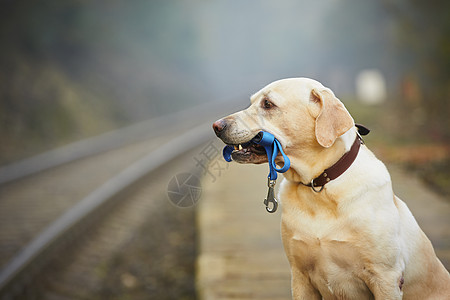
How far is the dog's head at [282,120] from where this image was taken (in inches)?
81.4

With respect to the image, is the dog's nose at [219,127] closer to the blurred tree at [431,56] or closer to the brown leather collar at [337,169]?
the brown leather collar at [337,169]

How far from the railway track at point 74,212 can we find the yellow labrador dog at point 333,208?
3451 millimetres

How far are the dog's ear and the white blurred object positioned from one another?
58.0ft

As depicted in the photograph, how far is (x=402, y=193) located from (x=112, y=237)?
4103 millimetres

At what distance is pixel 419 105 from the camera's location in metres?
11.7

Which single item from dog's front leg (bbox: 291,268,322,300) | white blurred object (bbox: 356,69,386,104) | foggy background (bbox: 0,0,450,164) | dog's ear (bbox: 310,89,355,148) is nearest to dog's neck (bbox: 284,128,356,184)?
dog's ear (bbox: 310,89,355,148)

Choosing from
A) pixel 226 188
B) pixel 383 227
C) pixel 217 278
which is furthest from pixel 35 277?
pixel 383 227

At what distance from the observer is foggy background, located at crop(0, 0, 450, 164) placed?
11.7 metres

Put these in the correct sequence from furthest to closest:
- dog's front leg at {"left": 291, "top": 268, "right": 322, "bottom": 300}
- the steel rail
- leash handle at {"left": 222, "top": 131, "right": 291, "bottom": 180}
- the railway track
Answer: the steel rail, the railway track, dog's front leg at {"left": 291, "top": 268, "right": 322, "bottom": 300}, leash handle at {"left": 222, "top": 131, "right": 291, "bottom": 180}

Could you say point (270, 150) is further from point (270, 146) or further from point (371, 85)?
point (371, 85)

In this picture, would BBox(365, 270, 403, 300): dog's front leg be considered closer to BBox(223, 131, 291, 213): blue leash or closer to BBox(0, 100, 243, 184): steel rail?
BBox(223, 131, 291, 213): blue leash

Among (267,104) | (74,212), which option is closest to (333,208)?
(267,104)

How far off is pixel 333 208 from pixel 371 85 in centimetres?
1903

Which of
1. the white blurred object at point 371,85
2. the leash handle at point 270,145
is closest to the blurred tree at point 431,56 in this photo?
the white blurred object at point 371,85
